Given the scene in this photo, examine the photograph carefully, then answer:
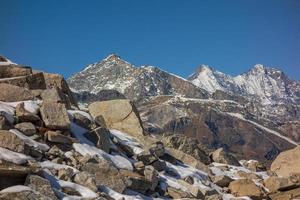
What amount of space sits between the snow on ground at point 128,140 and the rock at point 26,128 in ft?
30.0

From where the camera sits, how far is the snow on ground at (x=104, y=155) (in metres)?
23.8

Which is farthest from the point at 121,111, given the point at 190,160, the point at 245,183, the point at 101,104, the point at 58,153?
the point at 58,153

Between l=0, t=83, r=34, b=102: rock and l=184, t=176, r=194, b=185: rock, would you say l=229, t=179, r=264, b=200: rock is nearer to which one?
l=184, t=176, r=194, b=185: rock

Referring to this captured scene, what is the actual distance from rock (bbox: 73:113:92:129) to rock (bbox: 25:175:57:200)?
983cm

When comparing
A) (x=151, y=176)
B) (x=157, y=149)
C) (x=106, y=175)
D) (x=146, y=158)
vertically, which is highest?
(x=157, y=149)

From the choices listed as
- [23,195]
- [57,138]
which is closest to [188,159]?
[57,138]

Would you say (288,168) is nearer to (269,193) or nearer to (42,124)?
(269,193)

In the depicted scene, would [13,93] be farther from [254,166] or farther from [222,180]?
[254,166]

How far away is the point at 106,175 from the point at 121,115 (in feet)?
48.0

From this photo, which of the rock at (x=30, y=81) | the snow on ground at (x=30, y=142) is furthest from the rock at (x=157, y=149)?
the snow on ground at (x=30, y=142)

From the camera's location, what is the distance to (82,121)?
90.2ft

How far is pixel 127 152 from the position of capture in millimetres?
29406

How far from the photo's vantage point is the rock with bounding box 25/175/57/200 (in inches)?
677

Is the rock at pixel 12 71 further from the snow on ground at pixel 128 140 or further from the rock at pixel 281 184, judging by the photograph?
the rock at pixel 281 184
